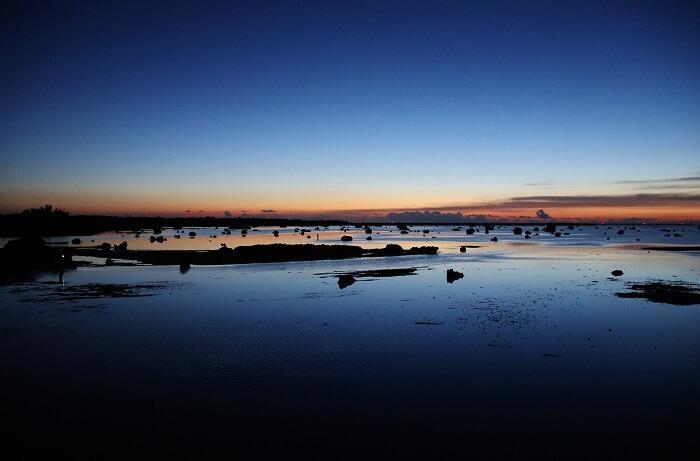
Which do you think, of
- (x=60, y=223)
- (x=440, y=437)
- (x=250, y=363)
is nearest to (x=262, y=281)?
Answer: (x=250, y=363)

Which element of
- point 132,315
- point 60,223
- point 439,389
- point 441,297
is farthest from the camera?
point 60,223

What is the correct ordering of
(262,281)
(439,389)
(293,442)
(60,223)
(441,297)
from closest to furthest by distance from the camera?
(293,442) → (439,389) → (441,297) → (262,281) → (60,223)

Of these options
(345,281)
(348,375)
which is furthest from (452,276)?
(348,375)

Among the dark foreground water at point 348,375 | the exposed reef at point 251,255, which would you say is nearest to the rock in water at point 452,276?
the dark foreground water at point 348,375

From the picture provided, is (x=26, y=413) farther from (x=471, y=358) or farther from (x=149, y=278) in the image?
(x=149, y=278)

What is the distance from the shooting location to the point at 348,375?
13.0m

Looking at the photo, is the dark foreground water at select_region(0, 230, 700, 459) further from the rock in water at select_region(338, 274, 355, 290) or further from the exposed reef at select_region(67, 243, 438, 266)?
the exposed reef at select_region(67, 243, 438, 266)

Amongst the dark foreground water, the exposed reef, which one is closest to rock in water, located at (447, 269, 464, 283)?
the dark foreground water

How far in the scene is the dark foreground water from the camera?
30.5 feet

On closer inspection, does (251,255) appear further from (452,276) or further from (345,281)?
(452,276)

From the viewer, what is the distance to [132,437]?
927 cm

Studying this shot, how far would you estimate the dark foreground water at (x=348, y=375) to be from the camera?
9.30 metres

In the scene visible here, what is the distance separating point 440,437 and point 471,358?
18.3 feet

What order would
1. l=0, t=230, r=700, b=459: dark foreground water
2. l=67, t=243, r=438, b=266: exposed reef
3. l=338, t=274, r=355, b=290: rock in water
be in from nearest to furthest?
l=0, t=230, r=700, b=459: dark foreground water < l=338, t=274, r=355, b=290: rock in water < l=67, t=243, r=438, b=266: exposed reef
